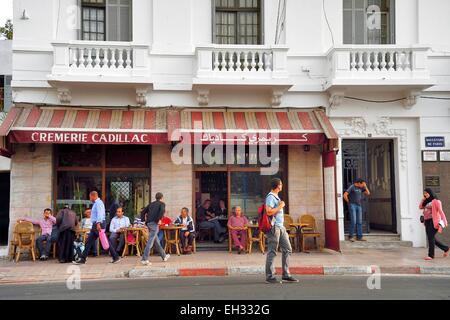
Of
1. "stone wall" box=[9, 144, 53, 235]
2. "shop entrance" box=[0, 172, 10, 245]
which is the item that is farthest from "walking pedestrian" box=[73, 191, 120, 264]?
"shop entrance" box=[0, 172, 10, 245]

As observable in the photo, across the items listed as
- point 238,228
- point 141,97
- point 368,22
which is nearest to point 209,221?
point 238,228

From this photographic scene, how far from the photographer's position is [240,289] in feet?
31.4

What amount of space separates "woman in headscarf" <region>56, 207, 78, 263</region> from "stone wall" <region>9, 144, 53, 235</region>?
133cm

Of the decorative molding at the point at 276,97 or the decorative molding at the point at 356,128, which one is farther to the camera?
the decorative molding at the point at 356,128

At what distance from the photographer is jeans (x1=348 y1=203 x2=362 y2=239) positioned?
15.5m

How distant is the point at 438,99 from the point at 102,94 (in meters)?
9.37

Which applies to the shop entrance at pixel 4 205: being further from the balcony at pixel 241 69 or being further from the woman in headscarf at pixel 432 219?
the woman in headscarf at pixel 432 219

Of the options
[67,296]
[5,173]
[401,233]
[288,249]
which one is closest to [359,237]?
[401,233]

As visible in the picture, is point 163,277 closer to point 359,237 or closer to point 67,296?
point 67,296

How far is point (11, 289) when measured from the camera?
405 inches

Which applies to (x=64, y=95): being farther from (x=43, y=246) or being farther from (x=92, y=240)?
(x=92, y=240)

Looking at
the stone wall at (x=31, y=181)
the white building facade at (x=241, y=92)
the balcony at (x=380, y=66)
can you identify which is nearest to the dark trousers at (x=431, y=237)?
the white building facade at (x=241, y=92)

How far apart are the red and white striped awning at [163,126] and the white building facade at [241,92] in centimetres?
6

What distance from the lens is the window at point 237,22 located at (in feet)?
53.4
